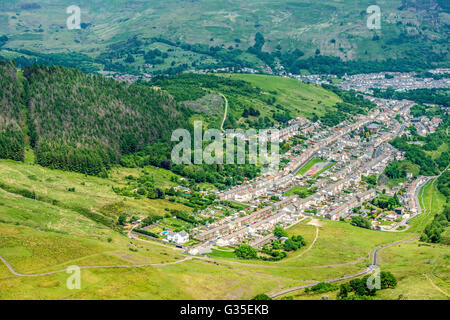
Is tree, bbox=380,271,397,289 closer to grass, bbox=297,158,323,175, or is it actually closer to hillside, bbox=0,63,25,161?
grass, bbox=297,158,323,175

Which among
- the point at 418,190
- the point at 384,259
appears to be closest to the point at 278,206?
the point at 384,259

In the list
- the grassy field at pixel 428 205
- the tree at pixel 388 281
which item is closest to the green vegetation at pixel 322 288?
the tree at pixel 388 281

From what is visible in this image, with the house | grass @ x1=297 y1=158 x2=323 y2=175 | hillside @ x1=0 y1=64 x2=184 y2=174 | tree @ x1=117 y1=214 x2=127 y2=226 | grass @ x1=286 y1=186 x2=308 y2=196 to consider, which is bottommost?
grass @ x1=286 y1=186 x2=308 y2=196

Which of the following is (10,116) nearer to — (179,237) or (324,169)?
(179,237)

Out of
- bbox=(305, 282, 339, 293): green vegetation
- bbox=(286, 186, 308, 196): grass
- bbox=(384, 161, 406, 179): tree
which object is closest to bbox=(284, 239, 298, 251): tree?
bbox=(305, 282, 339, 293): green vegetation

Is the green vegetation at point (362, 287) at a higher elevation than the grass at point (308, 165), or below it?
higher

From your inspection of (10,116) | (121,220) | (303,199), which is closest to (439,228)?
(303,199)

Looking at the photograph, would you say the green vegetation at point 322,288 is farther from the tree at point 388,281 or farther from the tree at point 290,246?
the tree at point 290,246
